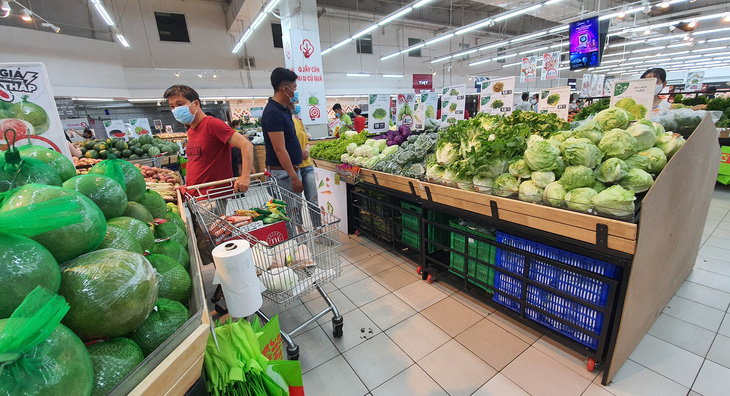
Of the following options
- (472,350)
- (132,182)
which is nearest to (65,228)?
(132,182)

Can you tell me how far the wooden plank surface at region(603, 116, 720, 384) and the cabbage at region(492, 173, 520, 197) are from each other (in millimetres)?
694

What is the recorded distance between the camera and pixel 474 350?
7.22ft

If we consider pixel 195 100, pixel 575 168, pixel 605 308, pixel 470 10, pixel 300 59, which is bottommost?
pixel 605 308

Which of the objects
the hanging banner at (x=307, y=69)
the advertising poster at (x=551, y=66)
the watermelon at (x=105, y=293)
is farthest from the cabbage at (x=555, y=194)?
the advertising poster at (x=551, y=66)

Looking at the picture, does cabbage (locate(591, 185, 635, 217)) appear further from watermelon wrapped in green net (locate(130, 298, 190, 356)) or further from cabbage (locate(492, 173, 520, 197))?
watermelon wrapped in green net (locate(130, 298, 190, 356))

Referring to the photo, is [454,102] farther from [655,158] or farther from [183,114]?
[183,114]

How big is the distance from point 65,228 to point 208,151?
6.99ft

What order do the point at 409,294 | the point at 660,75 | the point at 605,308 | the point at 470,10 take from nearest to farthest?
Result: the point at 605,308 → the point at 409,294 → the point at 660,75 → the point at 470,10

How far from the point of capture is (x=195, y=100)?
2625 mm

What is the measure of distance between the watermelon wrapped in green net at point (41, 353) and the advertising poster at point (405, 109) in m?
5.66

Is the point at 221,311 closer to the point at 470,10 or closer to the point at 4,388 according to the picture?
the point at 4,388

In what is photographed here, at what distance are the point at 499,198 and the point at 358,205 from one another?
2.18 metres

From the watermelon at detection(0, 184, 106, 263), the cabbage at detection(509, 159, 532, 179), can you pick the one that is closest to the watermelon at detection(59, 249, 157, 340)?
the watermelon at detection(0, 184, 106, 263)

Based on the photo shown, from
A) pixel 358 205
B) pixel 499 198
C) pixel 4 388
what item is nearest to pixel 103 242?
pixel 4 388
